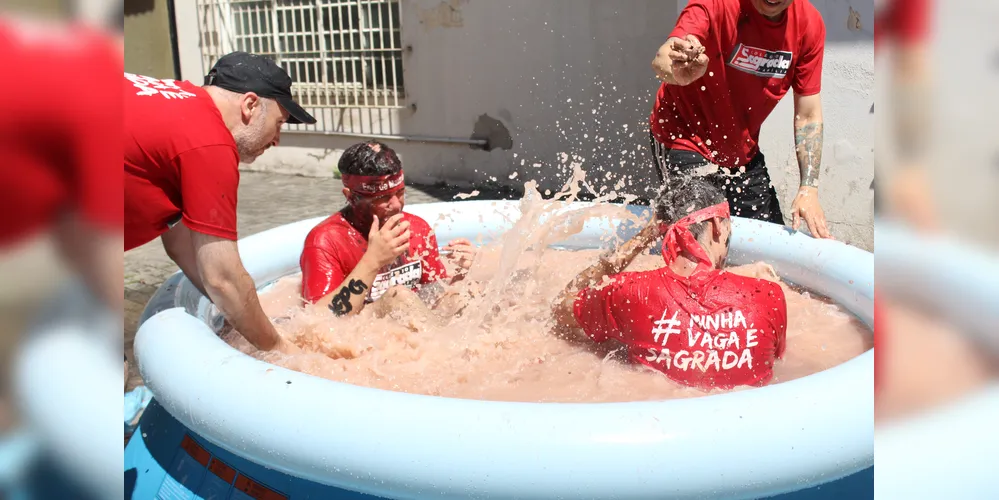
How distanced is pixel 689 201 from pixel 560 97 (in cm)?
520

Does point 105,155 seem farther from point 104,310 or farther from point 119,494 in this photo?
point 119,494

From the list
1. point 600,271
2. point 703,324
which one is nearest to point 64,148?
point 703,324

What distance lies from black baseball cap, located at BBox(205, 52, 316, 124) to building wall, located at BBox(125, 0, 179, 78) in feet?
31.1

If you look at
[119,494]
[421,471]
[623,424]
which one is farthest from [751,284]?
[119,494]

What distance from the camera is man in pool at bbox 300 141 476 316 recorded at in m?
2.93

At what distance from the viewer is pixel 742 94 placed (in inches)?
141

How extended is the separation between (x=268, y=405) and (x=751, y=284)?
1.43 meters

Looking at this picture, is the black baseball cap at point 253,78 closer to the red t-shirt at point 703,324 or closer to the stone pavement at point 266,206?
the red t-shirt at point 703,324

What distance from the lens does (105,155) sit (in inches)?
24.3

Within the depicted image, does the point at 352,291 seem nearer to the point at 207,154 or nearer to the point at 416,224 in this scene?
the point at 416,224

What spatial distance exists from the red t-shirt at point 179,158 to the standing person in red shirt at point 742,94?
2099mm

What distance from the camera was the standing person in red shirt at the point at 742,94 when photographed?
342 centimetres

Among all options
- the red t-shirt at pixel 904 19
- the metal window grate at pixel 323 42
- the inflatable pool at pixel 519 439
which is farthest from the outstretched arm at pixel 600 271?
the metal window grate at pixel 323 42

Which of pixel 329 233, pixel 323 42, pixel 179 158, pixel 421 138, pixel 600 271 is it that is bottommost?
pixel 421 138
